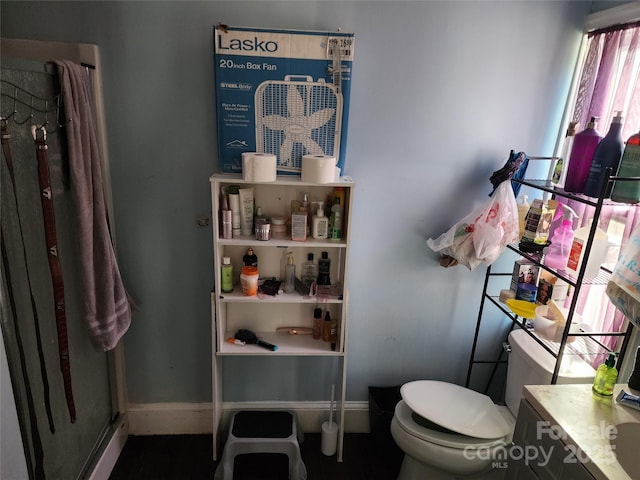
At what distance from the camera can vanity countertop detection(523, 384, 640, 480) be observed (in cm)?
112

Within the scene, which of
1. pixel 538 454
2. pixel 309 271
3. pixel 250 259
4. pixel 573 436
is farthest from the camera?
pixel 309 271

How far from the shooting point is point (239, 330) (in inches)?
81.7

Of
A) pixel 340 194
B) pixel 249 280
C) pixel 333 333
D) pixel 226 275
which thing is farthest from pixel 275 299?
pixel 340 194

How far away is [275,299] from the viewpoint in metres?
1.85

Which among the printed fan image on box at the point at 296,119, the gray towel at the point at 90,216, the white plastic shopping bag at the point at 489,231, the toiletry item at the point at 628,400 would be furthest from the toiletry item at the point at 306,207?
the toiletry item at the point at 628,400

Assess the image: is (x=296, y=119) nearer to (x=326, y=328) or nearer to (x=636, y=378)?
(x=326, y=328)

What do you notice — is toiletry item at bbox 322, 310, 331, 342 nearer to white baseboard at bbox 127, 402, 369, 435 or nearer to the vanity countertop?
white baseboard at bbox 127, 402, 369, 435

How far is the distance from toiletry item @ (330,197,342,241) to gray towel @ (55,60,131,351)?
892mm

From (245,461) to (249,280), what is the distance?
0.95 meters

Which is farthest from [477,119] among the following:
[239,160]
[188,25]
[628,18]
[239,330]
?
[239,330]

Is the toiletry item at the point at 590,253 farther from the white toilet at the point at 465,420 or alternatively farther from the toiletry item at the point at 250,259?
the toiletry item at the point at 250,259

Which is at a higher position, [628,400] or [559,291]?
[559,291]

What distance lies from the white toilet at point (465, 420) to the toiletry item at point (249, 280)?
80 centimetres

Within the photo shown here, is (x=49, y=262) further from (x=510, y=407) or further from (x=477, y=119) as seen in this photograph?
A: (x=510, y=407)
